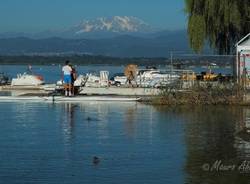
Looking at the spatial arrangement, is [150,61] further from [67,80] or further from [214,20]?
[67,80]

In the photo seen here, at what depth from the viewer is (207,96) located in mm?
31359

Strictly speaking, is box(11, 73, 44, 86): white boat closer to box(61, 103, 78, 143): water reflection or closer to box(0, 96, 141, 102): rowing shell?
box(0, 96, 141, 102): rowing shell

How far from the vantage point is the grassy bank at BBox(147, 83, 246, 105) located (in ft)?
103

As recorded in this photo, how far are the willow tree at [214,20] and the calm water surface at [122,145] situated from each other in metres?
10.00

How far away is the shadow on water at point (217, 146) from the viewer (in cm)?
1423

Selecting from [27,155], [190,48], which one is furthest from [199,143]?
[190,48]

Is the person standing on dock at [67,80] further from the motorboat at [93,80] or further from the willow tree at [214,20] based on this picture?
the willow tree at [214,20]

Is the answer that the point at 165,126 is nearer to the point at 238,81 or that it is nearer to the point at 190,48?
the point at 238,81

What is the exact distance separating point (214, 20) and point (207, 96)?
877 cm

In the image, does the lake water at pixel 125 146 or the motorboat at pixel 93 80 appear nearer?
the lake water at pixel 125 146

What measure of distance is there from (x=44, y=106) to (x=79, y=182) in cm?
1798

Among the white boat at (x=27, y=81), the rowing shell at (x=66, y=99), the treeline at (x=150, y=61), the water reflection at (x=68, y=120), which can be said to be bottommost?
the water reflection at (x=68, y=120)

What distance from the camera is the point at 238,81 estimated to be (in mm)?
32344

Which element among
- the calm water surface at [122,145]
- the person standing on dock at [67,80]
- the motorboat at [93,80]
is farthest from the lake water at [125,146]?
the motorboat at [93,80]
